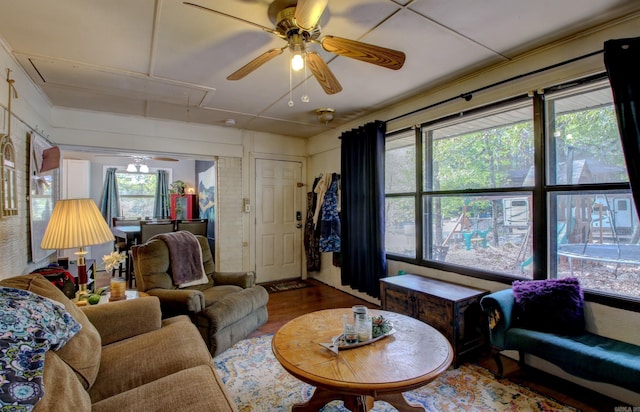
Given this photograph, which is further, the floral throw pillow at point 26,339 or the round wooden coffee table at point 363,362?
the round wooden coffee table at point 363,362

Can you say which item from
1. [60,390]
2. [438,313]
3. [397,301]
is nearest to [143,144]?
[60,390]

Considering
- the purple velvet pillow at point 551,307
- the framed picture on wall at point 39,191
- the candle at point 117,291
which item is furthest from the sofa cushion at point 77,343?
the purple velvet pillow at point 551,307

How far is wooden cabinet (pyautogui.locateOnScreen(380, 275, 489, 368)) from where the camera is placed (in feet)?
7.77

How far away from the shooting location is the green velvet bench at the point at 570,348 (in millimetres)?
1618

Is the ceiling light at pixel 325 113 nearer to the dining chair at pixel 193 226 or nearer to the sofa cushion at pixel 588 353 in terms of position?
the dining chair at pixel 193 226

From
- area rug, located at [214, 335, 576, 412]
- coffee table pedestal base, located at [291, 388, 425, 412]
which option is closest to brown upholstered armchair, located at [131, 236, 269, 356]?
area rug, located at [214, 335, 576, 412]

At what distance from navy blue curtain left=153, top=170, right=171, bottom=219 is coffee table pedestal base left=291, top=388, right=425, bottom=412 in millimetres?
6157

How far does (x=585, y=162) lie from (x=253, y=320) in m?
2.95

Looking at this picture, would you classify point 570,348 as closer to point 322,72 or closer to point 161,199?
point 322,72

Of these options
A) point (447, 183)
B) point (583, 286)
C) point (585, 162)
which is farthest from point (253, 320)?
point (585, 162)

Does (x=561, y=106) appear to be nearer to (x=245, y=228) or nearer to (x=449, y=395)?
(x=449, y=395)

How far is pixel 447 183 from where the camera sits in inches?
122

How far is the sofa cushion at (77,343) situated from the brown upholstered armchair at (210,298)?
895mm

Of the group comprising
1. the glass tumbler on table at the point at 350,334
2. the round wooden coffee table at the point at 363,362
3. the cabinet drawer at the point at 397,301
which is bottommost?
the cabinet drawer at the point at 397,301
